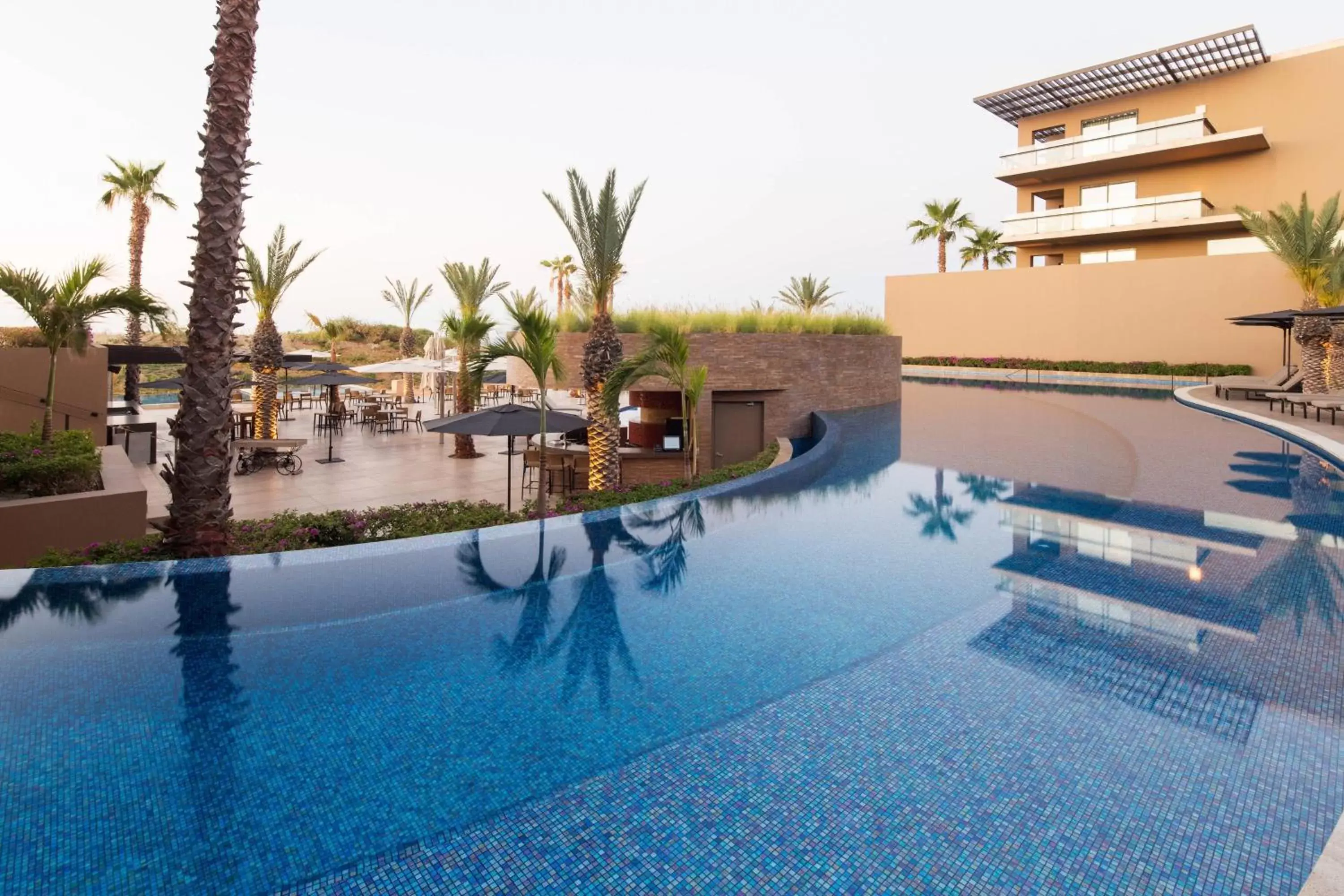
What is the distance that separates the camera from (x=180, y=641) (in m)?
5.32

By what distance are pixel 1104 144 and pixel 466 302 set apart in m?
31.5

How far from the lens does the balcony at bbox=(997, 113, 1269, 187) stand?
32.9 metres

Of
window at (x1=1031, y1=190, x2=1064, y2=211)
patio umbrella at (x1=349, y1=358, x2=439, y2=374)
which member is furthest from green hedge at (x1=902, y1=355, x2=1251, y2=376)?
patio umbrella at (x1=349, y1=358, x2=439, y2=374)

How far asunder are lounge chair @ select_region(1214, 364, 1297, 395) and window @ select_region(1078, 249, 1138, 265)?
37.1 feet

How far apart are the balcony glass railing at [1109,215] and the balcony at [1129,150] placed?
192cm

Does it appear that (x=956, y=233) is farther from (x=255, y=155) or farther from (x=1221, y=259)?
(x=255, y=155)

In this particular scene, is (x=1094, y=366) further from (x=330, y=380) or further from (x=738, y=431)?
(x=330, y=380)

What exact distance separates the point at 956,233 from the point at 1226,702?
145ft

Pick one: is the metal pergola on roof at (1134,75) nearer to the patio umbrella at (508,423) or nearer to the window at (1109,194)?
the window at (1109,194)

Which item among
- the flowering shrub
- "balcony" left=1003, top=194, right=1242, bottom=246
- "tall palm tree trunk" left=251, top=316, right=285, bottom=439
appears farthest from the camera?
"balcony" left=1003, top=194, right=1242, bottom=246

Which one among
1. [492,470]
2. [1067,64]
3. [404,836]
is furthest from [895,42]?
[404,836]

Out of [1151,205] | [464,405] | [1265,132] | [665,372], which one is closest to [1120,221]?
[1151,205]

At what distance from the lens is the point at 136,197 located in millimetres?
23969

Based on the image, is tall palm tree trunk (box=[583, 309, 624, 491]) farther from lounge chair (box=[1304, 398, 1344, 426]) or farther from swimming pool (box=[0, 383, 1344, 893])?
lounge chair (box=[1304, 398, 1344, 426])
